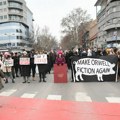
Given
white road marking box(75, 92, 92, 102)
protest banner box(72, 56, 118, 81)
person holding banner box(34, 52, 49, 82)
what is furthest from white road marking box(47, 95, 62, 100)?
person holding banner box(34, 52, 49, 82)

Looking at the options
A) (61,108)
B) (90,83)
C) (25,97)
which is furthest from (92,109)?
(90,83)

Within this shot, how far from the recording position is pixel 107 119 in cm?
925

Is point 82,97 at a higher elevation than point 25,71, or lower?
lower

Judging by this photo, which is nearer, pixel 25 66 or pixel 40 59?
pixel 40 59

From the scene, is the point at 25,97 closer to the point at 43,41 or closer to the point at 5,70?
the point at 5,70

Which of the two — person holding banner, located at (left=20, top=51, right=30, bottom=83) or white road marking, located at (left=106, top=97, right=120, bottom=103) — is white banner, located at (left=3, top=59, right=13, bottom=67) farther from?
white road marking, located at (left=106, top=97, right=120, bottom=103)

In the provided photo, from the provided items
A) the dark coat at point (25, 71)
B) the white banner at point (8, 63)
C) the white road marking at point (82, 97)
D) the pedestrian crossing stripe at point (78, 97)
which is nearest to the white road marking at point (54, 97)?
the pedestrian crossing stripe at point (78, 97)

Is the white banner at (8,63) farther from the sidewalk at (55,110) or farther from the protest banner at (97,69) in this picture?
the sidewalk at (55,110)

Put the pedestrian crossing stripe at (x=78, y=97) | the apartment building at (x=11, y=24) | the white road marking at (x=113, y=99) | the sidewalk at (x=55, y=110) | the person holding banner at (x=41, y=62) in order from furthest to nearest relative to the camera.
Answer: the apartment building at (x=11, y=24) < the person holding banner at (x=41, y=62) < the pedestrian crossing stripe at (x=78, y=97) < the white road marking at (x=113, y=99) < the sidewalk at (x=55, y=110)

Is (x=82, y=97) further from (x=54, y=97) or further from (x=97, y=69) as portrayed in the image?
(x=97, y=69)

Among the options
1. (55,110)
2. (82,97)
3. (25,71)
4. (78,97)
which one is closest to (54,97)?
(78,97)

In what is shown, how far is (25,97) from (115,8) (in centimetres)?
8386

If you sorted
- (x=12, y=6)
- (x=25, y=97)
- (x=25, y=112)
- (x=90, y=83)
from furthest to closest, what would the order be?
(x=12, y=6)
(x=90, y=83)
(x=25, y=97)
(x=25, y=112)

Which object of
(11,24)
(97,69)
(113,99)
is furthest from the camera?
(11,24)
